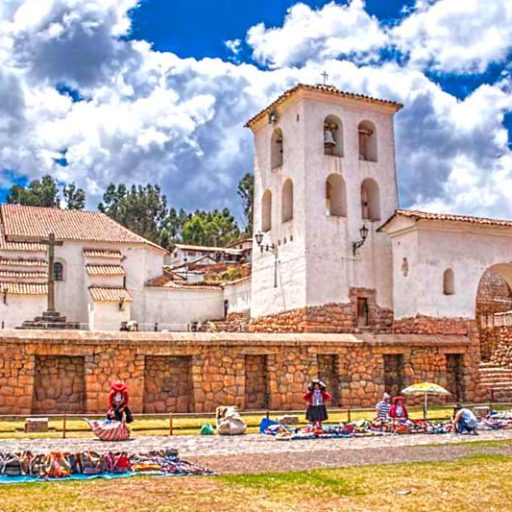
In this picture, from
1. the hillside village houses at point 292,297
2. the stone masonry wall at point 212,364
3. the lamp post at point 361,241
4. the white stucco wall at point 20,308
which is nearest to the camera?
the stone masonry wall at point 212,364

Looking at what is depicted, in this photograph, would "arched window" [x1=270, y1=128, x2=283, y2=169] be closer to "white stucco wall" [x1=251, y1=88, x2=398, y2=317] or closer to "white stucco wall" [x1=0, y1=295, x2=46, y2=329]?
"white stucco wall" [x1=251, y1=88, x2=398, y2=317]

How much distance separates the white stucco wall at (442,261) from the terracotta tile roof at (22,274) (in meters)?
17.1

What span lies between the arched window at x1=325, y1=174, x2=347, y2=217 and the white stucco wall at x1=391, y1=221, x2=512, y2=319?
2.75 m

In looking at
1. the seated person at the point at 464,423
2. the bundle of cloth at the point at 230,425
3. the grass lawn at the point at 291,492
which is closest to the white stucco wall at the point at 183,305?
the bundle of cloth at the point at 230,425

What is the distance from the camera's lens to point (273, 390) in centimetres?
1989

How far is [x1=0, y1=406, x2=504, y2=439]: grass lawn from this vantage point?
48.9 feet

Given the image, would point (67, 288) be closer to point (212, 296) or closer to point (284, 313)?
point (212, 296)

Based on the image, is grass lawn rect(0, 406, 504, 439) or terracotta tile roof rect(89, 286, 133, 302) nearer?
grass lawn rect(0, 406, 504, 439)

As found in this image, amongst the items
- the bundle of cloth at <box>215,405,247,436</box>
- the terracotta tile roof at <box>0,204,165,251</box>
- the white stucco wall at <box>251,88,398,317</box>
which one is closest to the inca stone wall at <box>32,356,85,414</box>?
the bundle of cloth at <box>215,405,247,436</box>

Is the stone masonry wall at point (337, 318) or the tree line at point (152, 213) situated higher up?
the tree line at point (152, 213)

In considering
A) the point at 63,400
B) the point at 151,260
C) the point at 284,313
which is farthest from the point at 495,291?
the point at 63,400

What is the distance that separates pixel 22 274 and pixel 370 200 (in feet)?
54.3

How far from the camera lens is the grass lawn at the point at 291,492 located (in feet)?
25.5

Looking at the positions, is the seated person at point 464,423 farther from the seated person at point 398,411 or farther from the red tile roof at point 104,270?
the red tile roof at point 104,270
